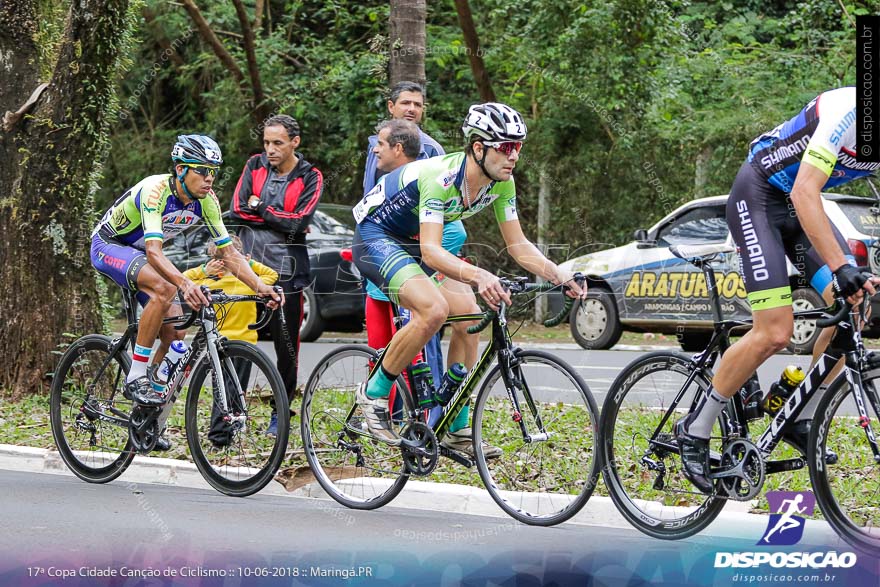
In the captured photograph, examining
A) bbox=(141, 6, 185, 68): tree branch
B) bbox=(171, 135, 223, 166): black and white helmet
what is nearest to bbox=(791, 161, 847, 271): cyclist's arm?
bbox=(171, 135, 223, 166): black and white helmet

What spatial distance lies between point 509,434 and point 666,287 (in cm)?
854

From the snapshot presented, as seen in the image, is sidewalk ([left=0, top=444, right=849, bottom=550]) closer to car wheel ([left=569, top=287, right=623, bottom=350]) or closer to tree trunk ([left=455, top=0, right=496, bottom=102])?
car wheel ([left=569, top=287, right=623, bottom=350])

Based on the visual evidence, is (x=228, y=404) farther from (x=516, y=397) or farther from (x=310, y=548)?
(x=516, y=397)

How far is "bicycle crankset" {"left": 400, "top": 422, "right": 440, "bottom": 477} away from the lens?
6.54m

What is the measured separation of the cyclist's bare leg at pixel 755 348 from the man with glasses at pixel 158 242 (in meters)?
2.75

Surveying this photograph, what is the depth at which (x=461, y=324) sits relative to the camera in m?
6.79

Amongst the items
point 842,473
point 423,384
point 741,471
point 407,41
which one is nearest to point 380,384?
point 423,384

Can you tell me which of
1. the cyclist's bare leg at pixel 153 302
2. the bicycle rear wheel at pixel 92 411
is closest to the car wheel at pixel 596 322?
the bicycle rear wheel at pixel 92 411

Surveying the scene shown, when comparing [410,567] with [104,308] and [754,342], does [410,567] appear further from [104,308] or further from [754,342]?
[104,308]

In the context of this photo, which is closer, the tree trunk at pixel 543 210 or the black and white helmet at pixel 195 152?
the black and white helmet at pixel 195 152

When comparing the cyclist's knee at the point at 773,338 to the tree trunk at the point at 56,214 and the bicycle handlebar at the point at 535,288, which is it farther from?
the tree trunk at the point at 56,214

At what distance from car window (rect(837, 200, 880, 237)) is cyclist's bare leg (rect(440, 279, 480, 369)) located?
7106 millimetres

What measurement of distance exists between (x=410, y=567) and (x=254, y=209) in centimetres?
391

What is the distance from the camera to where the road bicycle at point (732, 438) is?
5180 millimetres
